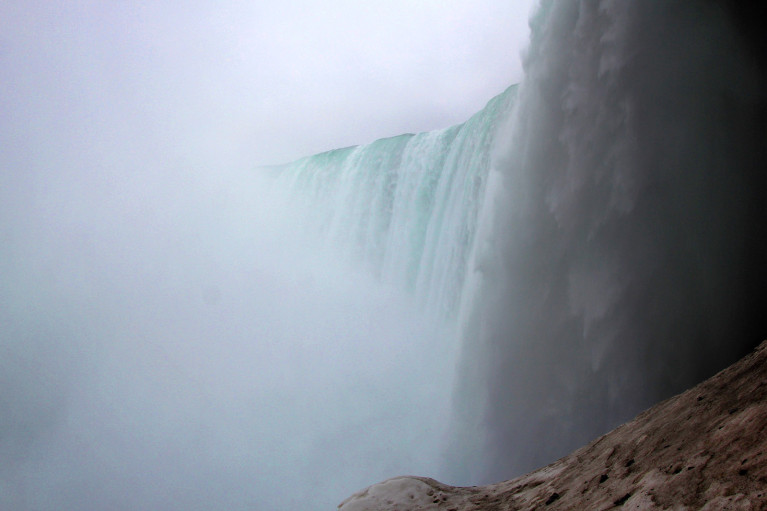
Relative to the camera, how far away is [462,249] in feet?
30.9

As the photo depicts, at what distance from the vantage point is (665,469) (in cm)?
170

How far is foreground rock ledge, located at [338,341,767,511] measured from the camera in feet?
4.59

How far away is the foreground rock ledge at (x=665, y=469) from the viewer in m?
1.40

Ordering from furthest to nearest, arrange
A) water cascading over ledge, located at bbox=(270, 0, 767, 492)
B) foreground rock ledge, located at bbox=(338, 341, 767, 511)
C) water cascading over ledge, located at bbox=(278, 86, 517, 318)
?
water cascading over ledge, located at bbox=(278, 86, 517, 318)
water cascading over ledge, located at bbox=(270, 0, 767, 492)
foreground rock ledge, located at bbox=(338, 341, 767, 511)

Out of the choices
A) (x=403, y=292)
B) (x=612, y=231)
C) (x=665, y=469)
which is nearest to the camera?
(x=665, y=469)

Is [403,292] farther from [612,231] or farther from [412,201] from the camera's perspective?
[612,231]

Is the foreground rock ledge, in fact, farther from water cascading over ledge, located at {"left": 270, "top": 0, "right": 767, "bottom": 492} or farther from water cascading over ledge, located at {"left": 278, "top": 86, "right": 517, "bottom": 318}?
water cascading over ledge, located at {"left": 278, "top": 86, "right": 517, "bottom": 318}

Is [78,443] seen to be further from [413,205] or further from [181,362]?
[413,205]

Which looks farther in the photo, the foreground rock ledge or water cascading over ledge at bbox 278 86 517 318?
water cascading over ledge at bbox 278 86 517 318

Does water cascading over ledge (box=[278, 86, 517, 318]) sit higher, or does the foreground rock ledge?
water cascading over ledge (box=[278, 86, 517, 318])

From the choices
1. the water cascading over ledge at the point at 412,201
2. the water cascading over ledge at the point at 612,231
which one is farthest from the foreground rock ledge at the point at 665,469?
the water cascading over ledge at the point at 412,201

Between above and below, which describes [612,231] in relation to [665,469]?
above

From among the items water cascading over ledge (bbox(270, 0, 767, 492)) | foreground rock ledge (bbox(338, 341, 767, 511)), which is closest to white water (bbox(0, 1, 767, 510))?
water cascading over ledge (bbox(270, 0, 767, 492))

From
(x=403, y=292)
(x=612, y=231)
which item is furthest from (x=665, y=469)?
(x=403, y=292)
